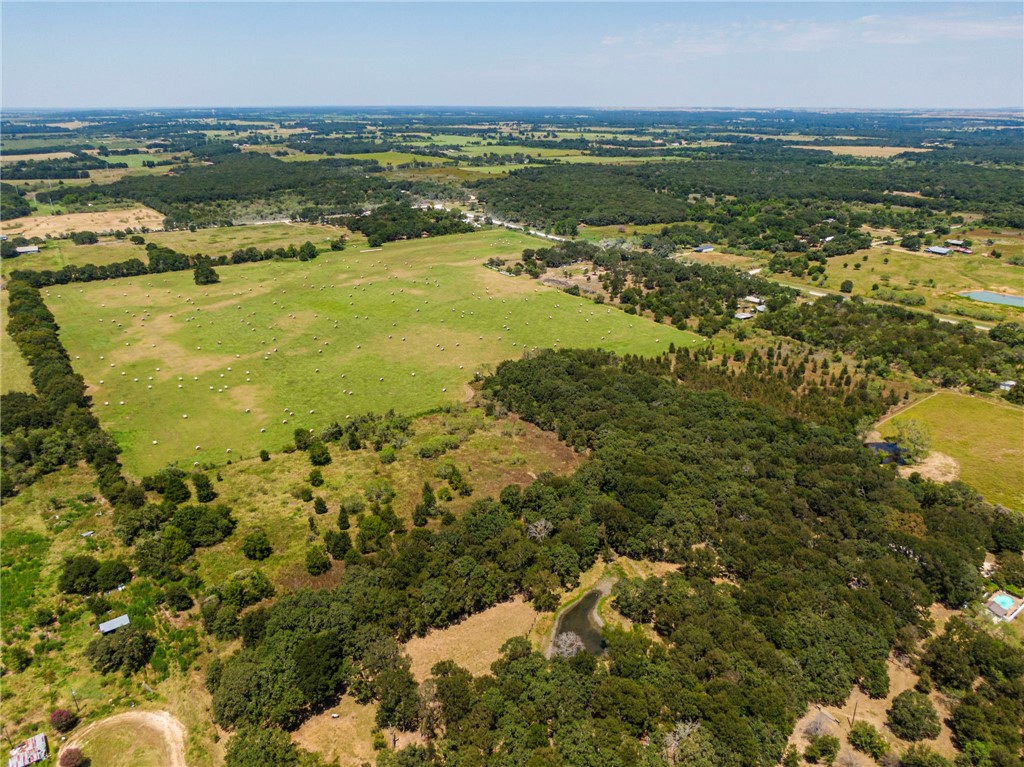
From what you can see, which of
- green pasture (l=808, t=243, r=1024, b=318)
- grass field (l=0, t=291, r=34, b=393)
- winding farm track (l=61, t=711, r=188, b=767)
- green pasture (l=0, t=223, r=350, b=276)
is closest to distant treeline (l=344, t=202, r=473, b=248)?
green pasture (l=0, t=223, r=350, b=276)

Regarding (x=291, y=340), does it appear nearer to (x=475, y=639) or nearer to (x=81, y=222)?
(x=475, y=639)

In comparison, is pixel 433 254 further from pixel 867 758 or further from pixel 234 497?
pixel 867 758

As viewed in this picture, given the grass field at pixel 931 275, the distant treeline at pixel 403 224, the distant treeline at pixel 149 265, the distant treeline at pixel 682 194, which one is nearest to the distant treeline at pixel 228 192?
the distant treeline at pixel 403 224

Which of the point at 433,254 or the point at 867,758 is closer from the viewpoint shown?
the point at 867,758

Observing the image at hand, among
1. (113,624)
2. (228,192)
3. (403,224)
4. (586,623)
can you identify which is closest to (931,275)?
(586,623)

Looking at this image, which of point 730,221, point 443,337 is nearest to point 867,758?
point 443,337

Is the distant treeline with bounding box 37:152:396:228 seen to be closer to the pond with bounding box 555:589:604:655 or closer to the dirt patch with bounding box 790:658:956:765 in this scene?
the pond with bounding box 555:589:604:655
